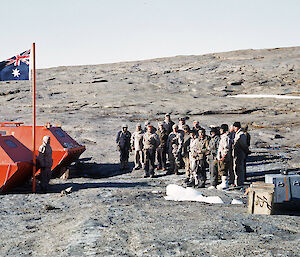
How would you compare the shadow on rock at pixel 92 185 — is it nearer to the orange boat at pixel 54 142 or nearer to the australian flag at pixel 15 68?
the orange boat at pixel 54 142

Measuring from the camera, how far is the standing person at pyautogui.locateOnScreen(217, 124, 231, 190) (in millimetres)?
11734

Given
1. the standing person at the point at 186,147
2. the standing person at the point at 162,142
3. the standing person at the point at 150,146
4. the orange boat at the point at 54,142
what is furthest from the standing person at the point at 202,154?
the orange boat at the point at 54,142

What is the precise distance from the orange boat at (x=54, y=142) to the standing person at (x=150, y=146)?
2898mm

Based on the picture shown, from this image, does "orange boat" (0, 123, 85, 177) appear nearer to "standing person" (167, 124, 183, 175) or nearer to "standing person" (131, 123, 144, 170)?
"standing person" (131, 123, 144, 170)

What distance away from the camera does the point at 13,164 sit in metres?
11.4

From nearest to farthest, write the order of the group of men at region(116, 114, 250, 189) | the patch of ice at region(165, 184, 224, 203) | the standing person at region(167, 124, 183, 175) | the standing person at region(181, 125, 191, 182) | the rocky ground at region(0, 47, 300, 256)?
the rocky ground at region(0, 47, 300, 256) → the patch of ice at region(165, 184, 224, 203) → the group of men at region(116, 114, 250, 189) → the standing person at region(181, 125, 191, 182) → the standing person at region(167, 124, 183, 175)

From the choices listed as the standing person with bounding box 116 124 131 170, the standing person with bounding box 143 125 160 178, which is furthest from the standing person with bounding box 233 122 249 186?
the standing person with bounding box 116 124 131 170

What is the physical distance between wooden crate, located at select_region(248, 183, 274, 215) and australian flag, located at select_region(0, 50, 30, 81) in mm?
7701

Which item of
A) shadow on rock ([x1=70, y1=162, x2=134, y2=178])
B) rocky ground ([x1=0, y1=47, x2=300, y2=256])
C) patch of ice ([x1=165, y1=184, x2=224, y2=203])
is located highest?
rocky ground ([x1=0, y1=47, x2=300, y2=256])

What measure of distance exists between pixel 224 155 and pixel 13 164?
245 inches

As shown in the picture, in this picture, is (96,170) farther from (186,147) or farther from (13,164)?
(13,164)

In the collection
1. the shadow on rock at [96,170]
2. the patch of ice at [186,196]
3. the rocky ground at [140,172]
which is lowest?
the shadow on rock at [96,170]

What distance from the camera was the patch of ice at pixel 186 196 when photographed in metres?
10.1

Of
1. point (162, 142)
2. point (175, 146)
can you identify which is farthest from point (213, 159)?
point (162, 142)
